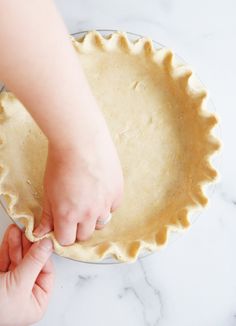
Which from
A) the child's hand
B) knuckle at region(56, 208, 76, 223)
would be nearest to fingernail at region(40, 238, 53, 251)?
the child's hand

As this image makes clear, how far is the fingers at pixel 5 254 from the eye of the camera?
951 mm

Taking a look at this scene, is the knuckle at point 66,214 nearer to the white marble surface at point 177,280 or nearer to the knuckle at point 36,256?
the knuckle at point 36,256

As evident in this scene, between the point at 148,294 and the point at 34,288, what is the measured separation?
24cm

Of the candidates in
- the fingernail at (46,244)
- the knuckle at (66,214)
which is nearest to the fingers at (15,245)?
the fingernail at (46,244)

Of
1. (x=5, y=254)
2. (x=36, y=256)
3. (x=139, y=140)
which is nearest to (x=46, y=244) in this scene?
(x=36, y=256)

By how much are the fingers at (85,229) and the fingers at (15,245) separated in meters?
0.17

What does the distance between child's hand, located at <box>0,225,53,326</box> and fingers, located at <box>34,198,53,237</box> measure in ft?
0.09

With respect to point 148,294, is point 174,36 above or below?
above

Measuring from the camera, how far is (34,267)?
864 millimetres

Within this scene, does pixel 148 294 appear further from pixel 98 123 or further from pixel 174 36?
pixel 174 36

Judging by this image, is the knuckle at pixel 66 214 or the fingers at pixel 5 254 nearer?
the knuckle at pixel 66 214

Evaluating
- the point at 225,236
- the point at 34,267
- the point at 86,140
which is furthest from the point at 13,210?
the point at 225,236

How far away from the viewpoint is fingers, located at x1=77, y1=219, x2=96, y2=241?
2.56 feet

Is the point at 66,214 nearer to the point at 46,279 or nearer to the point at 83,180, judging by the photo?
the point at 83,180
